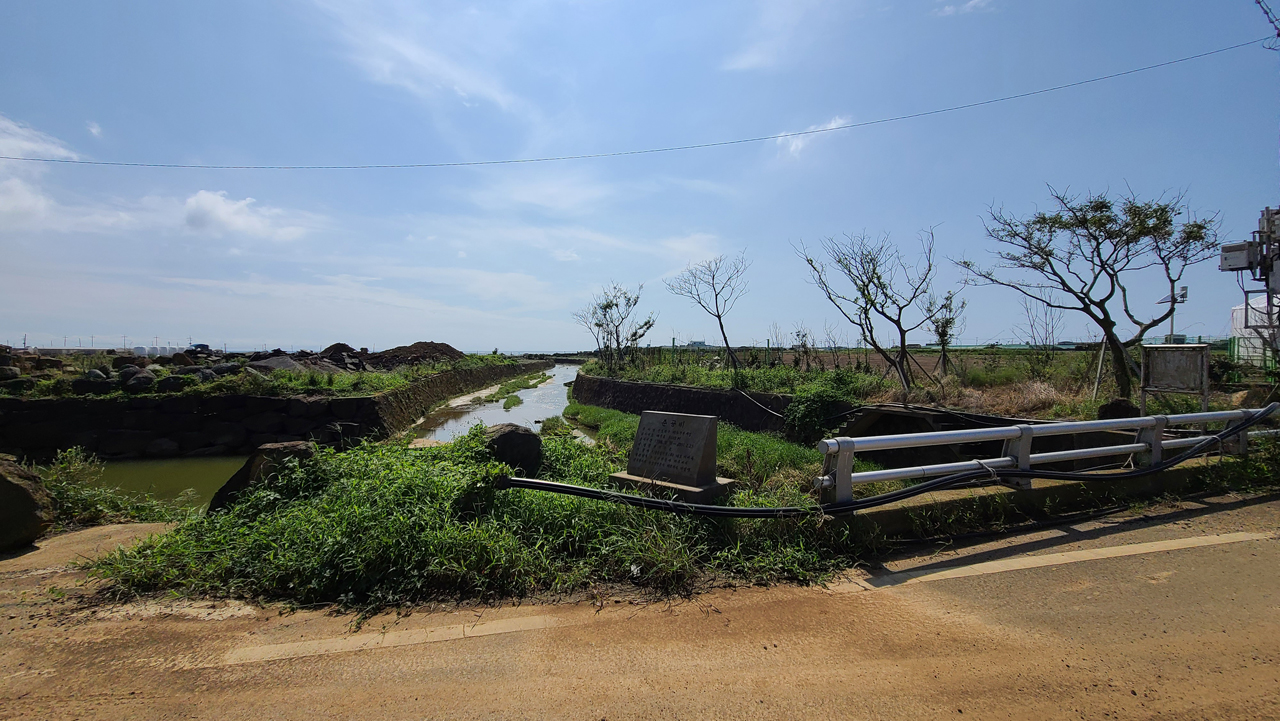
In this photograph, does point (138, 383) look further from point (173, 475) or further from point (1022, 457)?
point (1022, 457)

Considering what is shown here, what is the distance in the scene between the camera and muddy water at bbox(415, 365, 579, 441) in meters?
17.3

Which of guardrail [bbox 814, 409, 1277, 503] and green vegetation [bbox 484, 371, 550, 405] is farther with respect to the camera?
green vegetation [bbox 484, 371, 550, 405]

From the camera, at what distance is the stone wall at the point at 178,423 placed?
14.1 m

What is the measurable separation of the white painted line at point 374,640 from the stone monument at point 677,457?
165 centimetres

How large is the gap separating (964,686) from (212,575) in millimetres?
4339

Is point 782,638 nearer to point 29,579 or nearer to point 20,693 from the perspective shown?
point 20,693

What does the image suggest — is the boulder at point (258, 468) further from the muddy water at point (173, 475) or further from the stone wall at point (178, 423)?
the stone wall at point (178, 423)

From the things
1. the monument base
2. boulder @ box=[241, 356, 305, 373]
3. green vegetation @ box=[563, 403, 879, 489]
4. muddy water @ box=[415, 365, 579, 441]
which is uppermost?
boulder @ box=[241, 356, 305, 373]

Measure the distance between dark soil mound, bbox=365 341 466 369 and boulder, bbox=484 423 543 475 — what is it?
27305 mm

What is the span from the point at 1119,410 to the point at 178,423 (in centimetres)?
1787

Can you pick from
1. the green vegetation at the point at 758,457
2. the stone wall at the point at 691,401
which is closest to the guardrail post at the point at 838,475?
the green vegetation at the point at 758,457

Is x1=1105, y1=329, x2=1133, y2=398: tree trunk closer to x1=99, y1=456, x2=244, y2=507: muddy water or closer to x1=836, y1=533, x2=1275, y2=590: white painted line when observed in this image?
x1=836, y1=533, x2=1275, y2=590: white painted line

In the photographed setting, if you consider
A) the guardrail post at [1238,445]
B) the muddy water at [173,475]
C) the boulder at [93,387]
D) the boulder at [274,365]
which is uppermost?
the boulder at [274,365]

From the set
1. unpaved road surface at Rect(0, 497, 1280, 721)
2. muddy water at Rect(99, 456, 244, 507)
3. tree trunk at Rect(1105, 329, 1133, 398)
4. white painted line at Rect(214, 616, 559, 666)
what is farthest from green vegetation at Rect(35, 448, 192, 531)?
tree trunk at Rect(1105, 329, 1133, 398)
